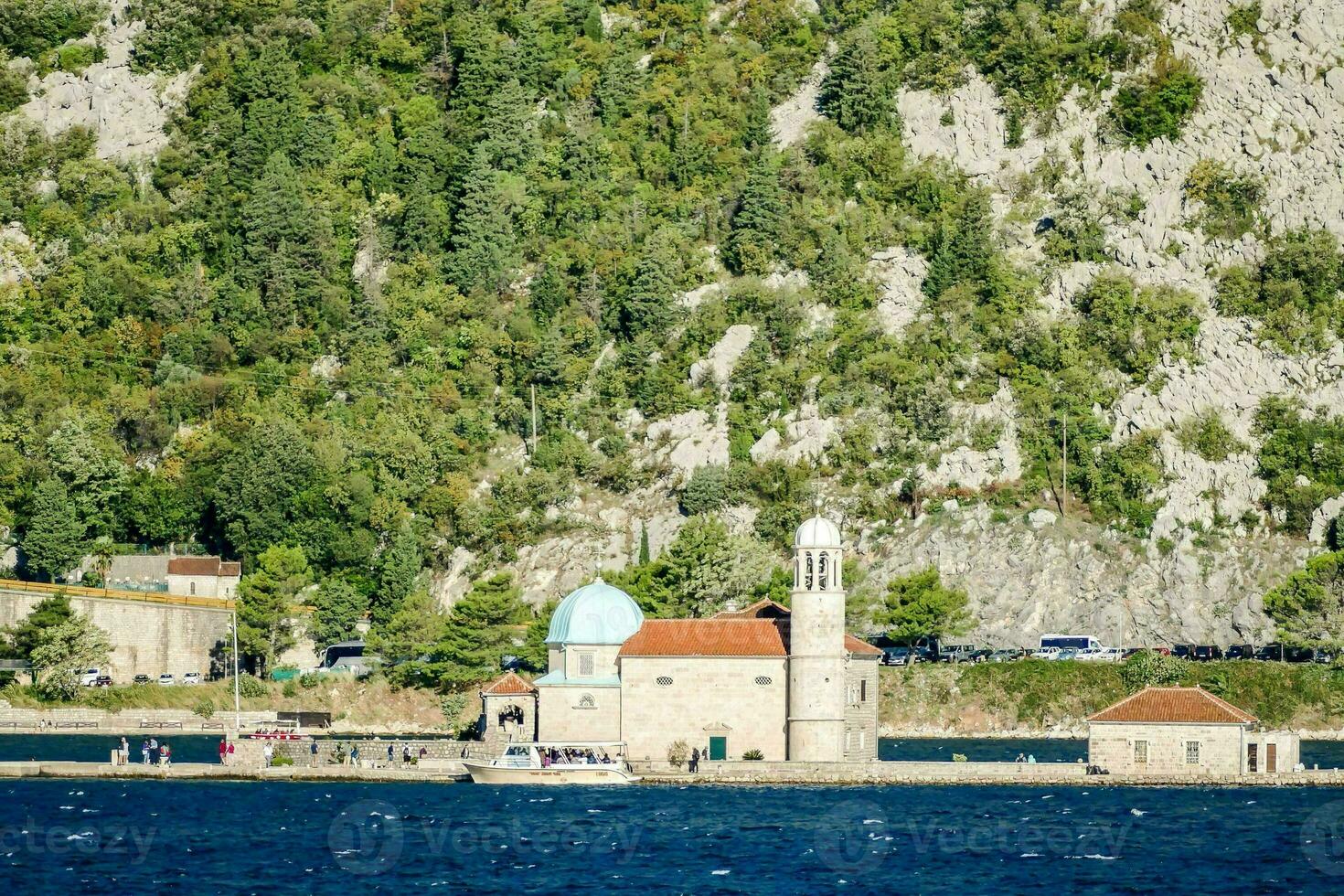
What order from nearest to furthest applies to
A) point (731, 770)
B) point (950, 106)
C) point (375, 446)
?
point (731, 770) → point (375, 446) → point (950, 106)

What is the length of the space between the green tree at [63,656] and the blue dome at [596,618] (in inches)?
1524

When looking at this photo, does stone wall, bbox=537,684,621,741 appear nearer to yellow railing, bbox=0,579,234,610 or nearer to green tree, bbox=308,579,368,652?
green tree, bbox=308,579,368,652

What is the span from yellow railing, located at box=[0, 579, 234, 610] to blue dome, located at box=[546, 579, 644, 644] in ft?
144

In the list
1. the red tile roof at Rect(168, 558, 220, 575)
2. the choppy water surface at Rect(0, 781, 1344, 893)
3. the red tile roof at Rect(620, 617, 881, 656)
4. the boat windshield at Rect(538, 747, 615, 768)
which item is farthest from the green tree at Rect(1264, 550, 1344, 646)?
the red tile roof at Rect(168, 558, 220, 575)

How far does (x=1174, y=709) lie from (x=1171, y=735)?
3.47 ft

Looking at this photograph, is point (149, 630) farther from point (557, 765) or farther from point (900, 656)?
point (557, 765)

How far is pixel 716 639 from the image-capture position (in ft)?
350

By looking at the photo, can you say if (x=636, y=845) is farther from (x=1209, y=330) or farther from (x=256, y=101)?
(x=256, y=101)

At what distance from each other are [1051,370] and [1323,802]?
58500mm

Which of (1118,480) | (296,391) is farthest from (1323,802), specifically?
(296,391)

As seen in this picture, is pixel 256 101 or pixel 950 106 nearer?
pixel 950 106

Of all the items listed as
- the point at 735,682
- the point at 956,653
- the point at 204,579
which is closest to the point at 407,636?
the point at 204,579

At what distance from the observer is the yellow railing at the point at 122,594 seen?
14600 cm

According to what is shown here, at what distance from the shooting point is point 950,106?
17275 centimetres
